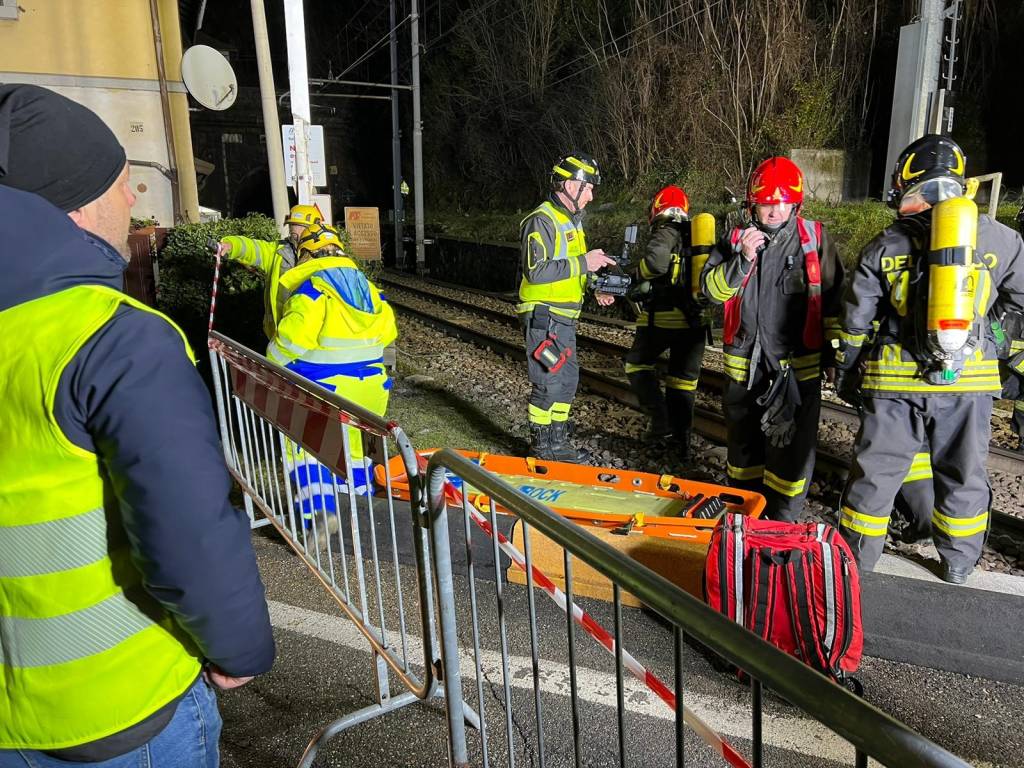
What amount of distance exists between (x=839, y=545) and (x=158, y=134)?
574 inches

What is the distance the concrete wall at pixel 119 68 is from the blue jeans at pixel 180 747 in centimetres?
1337

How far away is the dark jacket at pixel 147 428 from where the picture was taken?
3.91 ft

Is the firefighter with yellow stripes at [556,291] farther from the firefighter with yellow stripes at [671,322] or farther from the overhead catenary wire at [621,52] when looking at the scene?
the overhead catenary wire at [621,52]

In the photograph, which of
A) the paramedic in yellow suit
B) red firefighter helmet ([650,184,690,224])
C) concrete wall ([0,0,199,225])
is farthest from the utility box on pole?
concrete wall ([0,0,199,225])

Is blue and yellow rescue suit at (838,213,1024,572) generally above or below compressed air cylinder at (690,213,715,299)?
below

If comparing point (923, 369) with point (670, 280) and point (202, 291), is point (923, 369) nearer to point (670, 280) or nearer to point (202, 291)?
point (670, 280)

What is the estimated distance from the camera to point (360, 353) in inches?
164

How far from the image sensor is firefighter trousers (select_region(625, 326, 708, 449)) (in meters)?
5.81

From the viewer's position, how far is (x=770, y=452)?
14.3 ft

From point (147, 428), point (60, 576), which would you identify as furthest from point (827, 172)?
point (60, 576)

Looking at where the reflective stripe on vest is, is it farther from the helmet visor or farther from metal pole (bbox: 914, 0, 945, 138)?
metal pole (bbox: 914, 0, 945, 138)

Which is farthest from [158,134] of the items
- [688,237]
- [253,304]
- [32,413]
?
[32,413]

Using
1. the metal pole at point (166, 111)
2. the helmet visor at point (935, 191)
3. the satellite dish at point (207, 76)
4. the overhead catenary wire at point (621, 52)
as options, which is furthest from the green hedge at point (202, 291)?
the overhead catenary wire at point (621, 52)

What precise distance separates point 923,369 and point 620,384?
4.18 metres
